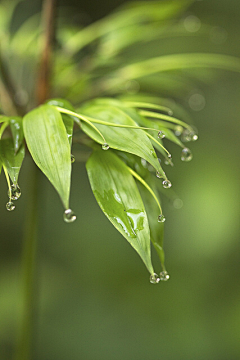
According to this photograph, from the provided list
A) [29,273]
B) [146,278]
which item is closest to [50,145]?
[29,273]

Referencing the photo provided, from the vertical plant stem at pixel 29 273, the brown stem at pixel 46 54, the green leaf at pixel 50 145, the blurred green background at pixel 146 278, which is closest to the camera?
the green leaf at pixel 50 145

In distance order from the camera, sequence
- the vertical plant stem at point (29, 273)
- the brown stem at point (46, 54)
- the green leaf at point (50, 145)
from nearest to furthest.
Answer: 1. the green leaf at point (50, 145)
2. the brown stem at point (46, 54)
3. the vertical plant stem at point (29, 273)

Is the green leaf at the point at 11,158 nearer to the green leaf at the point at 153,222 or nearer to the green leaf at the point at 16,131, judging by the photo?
the green leaf at the point at 16,131

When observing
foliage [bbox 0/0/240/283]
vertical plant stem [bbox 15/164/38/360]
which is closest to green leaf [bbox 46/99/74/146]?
foliage [bbox 0/0/240/283]

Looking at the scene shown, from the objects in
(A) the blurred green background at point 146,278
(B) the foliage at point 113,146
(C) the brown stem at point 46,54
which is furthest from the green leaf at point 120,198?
(A) the blurred green background at point 146,278

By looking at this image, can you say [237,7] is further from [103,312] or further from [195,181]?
[103,312]

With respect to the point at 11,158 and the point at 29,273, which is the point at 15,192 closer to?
the point at 11,158

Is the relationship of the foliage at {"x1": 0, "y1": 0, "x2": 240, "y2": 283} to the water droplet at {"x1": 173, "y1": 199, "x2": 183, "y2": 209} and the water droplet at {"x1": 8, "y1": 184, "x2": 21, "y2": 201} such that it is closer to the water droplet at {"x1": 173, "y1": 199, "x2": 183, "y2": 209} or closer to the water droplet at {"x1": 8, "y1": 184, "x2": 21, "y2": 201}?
the water droplet at {"x1": 8, "y1": 184, "x2": 21, "y2": 201}
